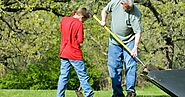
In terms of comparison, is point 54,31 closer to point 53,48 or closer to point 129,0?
point 53,48

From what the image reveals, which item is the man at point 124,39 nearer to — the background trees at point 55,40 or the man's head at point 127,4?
the man's head at point 127,4

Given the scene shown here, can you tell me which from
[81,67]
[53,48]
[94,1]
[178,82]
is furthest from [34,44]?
[178,82]

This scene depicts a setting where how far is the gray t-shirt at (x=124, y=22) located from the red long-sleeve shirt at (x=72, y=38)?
0.63m

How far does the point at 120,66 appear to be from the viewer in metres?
7.67

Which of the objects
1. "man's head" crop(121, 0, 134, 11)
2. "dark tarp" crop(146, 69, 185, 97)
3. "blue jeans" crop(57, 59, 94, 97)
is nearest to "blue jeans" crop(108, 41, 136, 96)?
"blue jeans" crop(57, 59, 94, 97)

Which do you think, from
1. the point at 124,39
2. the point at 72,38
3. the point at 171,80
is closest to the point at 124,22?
the point at 124,39

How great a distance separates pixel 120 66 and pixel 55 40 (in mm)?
16344

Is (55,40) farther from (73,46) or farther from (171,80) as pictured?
(171,80)

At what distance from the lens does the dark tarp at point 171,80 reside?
6.08 m

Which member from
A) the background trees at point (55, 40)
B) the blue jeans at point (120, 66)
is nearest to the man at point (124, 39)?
the blue jeans at point (120, 66)

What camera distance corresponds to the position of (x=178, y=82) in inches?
242

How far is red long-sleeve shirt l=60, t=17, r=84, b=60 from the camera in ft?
23.6

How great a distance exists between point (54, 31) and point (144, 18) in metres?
6.75

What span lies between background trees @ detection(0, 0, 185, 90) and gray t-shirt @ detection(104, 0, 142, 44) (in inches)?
195
